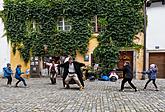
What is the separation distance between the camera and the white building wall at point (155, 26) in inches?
1187

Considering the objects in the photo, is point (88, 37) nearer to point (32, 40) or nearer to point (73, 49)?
point (73, 49)

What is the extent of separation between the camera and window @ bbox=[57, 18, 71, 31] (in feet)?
92.8

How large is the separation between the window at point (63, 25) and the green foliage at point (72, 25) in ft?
1.11

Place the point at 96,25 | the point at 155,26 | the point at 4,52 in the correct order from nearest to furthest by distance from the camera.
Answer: the point at 96,25
the point at 4,52
the point at 155,26

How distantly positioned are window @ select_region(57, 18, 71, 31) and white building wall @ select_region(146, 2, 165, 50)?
24.5ft

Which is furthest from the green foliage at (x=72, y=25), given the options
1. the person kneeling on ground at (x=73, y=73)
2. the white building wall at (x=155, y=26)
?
the person kneeling on ground at (x=73, y=73)

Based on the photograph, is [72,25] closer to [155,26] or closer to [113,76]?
[113,76]

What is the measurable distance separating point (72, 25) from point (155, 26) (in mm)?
8064

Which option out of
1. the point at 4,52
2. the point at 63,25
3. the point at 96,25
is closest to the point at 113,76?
the point at 96,25

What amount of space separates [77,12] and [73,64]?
35.9 feet

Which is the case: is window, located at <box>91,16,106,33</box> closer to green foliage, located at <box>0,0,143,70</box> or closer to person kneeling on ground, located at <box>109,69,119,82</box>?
green foliage, located at <box>0,0,143,70</box>

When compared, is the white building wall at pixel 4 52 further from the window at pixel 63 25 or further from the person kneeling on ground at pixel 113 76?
the person kneeling on ground at pixel 113 76

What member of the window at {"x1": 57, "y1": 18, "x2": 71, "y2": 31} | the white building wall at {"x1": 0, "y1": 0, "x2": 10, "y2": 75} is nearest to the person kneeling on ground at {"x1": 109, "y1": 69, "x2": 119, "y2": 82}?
the window at {"x1": 57, "y1": 18, "x2": 71, "y2": 31}

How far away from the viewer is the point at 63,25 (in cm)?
2847
